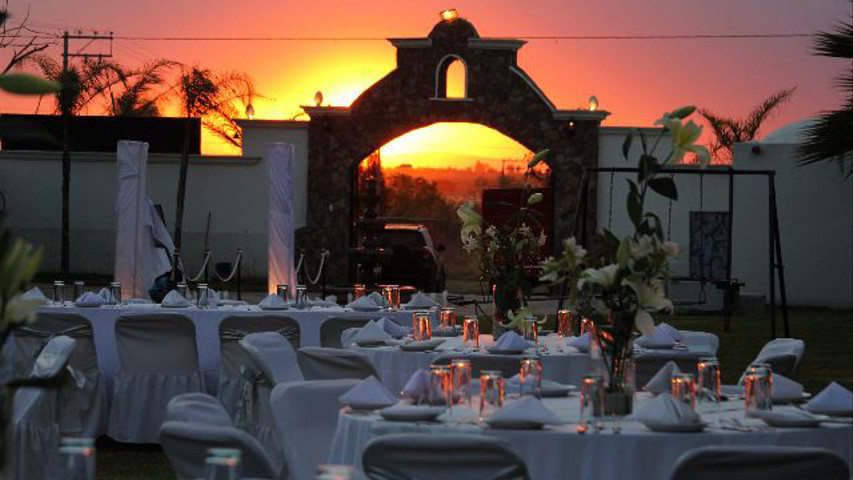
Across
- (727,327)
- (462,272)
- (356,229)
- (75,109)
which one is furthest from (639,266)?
(462,272)

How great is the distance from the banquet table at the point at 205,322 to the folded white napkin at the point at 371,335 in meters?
1.63

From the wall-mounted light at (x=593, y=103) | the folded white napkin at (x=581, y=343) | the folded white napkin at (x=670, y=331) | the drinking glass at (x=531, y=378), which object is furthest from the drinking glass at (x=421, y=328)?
the wall-mounted light at (x=593, y=103)

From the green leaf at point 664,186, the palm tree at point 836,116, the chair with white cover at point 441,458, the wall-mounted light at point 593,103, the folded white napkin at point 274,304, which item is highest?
the wall-mounted light at point 593,103

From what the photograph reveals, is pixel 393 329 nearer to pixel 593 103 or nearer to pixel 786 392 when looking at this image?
pixel 786 392

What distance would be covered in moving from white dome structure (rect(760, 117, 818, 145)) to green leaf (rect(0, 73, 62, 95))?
30808 millimetres

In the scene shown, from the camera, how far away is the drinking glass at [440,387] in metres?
6.73

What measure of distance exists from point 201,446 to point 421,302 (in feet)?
29.7

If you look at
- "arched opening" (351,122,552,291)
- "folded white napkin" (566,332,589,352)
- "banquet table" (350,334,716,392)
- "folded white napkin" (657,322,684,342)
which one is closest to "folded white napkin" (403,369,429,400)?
"banquet table" (350,334,716,392)

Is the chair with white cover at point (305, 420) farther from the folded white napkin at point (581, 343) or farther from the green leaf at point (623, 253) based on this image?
the folded white napkin at point (581, 343)

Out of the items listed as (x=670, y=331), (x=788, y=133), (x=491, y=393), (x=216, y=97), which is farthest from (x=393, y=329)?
(x=216, y=97)

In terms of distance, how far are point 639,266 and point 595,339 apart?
1.33ft

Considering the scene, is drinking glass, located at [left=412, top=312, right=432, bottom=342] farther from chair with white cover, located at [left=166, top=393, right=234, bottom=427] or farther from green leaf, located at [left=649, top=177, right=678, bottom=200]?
chair with white cover, located at [left=166, top=393, right=234, bottom=427]

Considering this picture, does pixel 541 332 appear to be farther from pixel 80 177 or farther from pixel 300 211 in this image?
pixel 80 177

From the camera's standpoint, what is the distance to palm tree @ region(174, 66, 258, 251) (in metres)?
39.0
